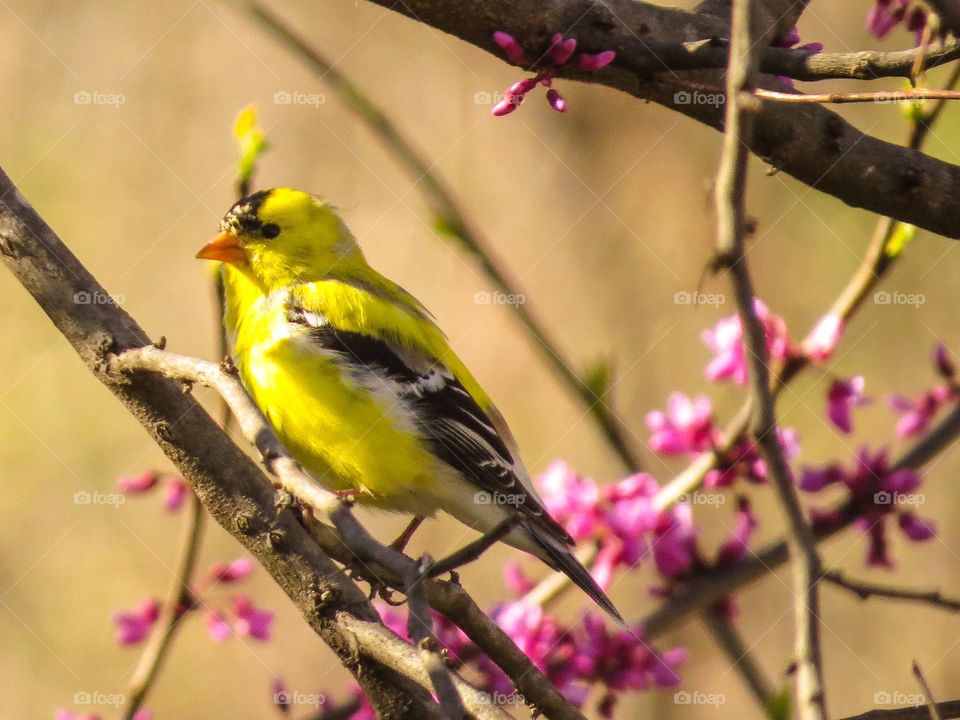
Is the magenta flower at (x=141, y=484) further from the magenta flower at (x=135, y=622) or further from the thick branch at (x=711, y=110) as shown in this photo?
the thick branch at (x=711, y=110)

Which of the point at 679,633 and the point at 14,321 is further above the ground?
the point at 14,321

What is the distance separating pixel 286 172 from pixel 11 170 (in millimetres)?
1564

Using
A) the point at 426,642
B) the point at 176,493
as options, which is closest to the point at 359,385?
the point at 176,493

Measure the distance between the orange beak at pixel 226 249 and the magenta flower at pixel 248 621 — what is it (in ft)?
3.63

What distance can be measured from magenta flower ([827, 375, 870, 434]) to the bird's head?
168cm

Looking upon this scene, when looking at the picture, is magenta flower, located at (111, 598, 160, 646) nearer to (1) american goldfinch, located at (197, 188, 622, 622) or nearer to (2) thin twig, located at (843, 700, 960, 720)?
(1) american goldfinch, located at (197, 188, 622, 622)

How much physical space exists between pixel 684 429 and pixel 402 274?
3.24 m

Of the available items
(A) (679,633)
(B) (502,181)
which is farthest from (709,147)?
(A) (679,633)

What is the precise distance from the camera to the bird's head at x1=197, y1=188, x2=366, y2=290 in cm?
373

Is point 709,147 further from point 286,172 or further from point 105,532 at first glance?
point 105,532

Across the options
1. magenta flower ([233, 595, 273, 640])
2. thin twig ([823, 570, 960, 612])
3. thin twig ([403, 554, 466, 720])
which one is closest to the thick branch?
thin twig ([823, 570, 960, 612])

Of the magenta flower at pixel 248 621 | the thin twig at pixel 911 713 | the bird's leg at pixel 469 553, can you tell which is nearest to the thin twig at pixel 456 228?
the magenta flower at pixel 248 621

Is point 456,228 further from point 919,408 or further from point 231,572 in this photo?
point 919,408

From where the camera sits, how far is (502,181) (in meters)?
6.70
